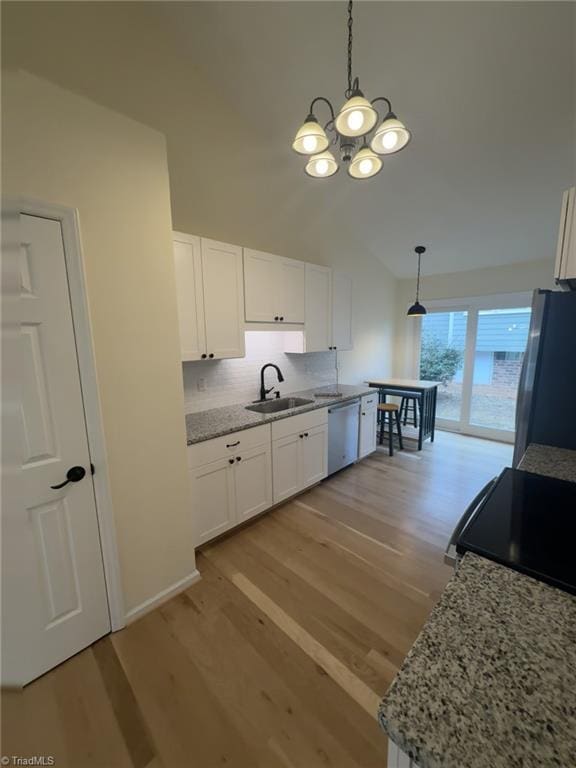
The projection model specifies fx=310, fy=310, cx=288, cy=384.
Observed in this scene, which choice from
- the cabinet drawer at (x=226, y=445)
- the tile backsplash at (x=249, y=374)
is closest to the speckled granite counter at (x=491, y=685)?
the cabinet drawer at (x=226, y=445)

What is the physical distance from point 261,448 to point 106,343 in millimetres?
1433

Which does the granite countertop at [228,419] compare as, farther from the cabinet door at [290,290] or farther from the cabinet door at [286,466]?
the cabinet door at [290,290]

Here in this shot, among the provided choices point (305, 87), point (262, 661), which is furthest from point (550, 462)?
point (305, 87)

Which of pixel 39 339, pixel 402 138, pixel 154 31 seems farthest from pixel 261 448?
pixel 154 31

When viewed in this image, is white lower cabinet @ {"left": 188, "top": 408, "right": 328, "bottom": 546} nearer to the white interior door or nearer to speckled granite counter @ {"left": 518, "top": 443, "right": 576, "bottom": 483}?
the white interior door

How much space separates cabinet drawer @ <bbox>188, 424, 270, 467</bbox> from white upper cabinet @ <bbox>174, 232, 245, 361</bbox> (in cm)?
63

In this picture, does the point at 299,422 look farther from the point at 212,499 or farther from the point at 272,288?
the point at 272,288

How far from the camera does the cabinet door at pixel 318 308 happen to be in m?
3.29

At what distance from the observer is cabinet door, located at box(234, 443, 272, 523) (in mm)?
2440

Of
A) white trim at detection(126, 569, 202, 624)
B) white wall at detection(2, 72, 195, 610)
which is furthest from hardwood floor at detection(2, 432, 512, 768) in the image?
white wall at detection(2, 72, 195, 610)

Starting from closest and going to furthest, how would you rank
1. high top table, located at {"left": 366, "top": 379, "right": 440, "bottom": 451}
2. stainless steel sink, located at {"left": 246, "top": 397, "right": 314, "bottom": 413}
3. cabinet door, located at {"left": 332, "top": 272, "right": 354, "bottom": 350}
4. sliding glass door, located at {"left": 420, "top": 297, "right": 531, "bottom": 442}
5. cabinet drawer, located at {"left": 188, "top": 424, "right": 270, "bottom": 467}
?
cabinet drawer, located at {"left": 188, "top": 424, "right": 270, "bottom": 467} → stainless steel sink, located at {"left": 246, "top": 397, "right": 314, "bottom": 413} → cabinet door, located at {"left": 332, "top": 272, "right": 354, "bottom": 350} → high top table, located at {"left": 366, "top": 379, "right": 440, "bottom": 451} → sliding glass door, located at {"left": 420, "top": 297, "right": 531, "bottom": 442}

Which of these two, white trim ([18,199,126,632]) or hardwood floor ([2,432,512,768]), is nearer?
hardwood floor ([2,432,512,768])

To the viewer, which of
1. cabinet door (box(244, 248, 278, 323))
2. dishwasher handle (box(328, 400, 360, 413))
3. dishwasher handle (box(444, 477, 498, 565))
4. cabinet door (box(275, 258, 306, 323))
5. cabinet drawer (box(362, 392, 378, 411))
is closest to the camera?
dishwasher handle (box(444, 477, 498, 565))

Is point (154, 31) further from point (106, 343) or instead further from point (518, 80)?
point (518, 80)
